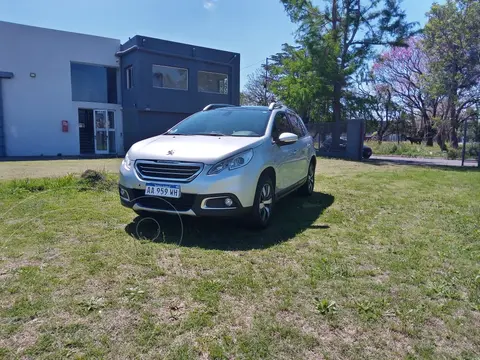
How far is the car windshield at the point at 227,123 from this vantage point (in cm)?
508

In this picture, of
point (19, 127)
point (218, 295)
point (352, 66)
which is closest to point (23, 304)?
point (218, 295)

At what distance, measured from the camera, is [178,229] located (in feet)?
14.7

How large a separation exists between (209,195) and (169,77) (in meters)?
18.7

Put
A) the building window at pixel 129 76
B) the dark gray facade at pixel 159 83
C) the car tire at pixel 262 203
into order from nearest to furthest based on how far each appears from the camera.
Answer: the car tire at pixel 262 203
the dark gray facade at pixel 159 83
the building window at pixel 129 76

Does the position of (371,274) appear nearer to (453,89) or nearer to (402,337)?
(402,337)

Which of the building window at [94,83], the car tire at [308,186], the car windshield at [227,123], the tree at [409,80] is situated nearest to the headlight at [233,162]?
the car windshield at [227,123]

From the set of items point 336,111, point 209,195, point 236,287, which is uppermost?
point 336,111

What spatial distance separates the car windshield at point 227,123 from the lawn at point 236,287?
51.3 inches

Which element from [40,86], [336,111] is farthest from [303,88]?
[40,86]

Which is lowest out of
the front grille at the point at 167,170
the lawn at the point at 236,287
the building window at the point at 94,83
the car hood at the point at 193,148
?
the lawn at the point at 236,287

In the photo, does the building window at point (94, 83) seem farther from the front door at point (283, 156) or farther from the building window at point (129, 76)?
the front door at point (283, 156)

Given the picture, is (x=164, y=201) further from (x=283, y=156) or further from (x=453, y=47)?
(x=453, y=47)

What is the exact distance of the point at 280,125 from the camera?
5.63 m

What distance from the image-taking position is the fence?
18594mm
